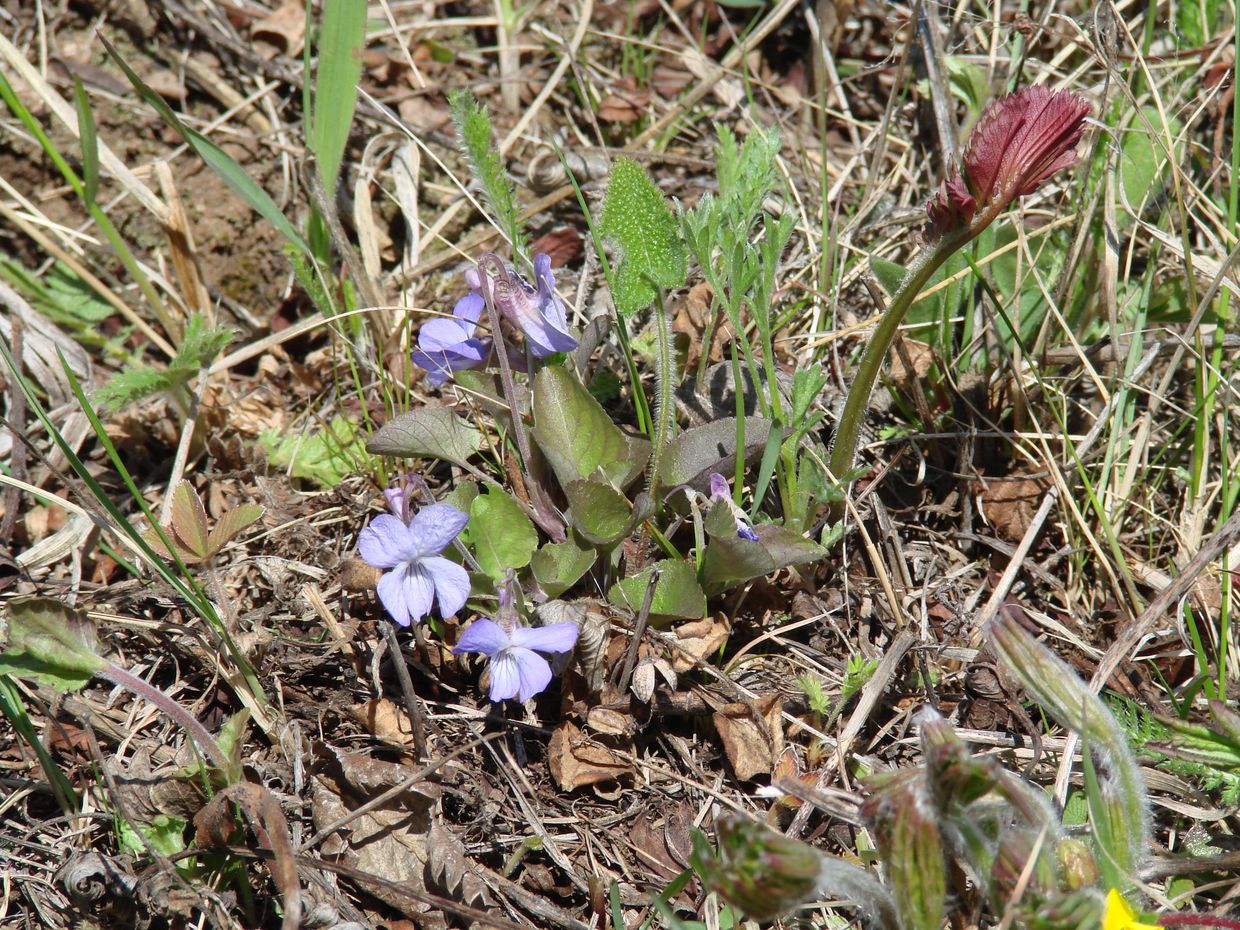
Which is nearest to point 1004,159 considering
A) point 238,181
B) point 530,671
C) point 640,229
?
point 640,229

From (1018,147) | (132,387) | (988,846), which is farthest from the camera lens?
(132,387)

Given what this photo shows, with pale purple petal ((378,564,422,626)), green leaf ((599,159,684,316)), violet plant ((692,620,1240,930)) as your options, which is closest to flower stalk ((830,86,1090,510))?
green leaf ((599,159,684,316))

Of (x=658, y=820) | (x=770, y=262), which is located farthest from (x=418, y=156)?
(x=658, y=820)

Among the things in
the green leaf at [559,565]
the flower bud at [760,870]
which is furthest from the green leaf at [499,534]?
the flower bud at [760,870]

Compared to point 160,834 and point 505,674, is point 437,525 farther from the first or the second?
point 160,834

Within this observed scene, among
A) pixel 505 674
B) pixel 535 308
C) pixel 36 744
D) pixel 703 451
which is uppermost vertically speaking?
pixel 535 308

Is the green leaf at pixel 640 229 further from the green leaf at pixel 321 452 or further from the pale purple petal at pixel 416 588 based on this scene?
the green leaf at pixel 321 452

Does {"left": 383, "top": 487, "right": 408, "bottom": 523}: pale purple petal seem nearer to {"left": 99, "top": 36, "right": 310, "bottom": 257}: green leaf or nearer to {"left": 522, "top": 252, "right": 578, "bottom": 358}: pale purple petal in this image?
{"left": 522, "top": 252, "right": 578, "bottom": 358}: pale purple petal
